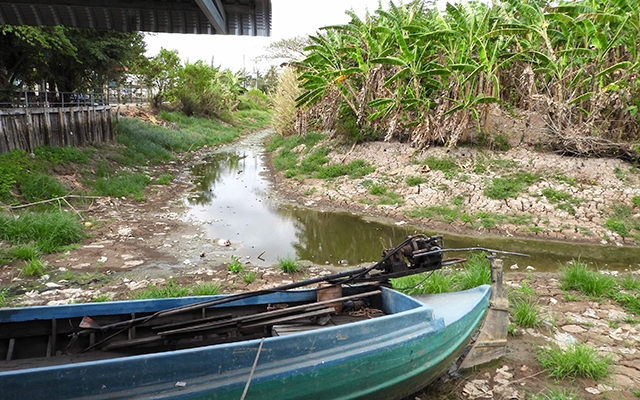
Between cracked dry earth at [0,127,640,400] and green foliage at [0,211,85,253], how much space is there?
26 centimetres

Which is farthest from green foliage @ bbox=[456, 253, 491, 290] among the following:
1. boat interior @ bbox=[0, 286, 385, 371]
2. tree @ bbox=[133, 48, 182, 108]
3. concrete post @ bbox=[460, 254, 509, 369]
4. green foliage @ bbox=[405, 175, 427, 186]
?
tree @ bbox=[133, 48, 182, 108]

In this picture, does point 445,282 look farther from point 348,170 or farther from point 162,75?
point 162,75

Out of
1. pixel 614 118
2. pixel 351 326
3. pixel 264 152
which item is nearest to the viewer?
pixel 351 326

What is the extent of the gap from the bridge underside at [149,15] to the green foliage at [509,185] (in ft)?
18.6

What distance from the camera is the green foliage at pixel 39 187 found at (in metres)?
8.16

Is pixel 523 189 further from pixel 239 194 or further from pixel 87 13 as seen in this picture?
pixel 87 13

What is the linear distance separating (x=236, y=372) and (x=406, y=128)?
996cm

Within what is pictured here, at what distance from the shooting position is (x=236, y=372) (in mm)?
2615

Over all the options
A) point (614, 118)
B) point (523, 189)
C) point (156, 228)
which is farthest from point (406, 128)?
point (156, 228)

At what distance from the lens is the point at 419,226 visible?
872cm

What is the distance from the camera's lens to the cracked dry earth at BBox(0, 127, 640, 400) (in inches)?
151

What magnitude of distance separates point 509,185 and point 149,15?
791 centimetres

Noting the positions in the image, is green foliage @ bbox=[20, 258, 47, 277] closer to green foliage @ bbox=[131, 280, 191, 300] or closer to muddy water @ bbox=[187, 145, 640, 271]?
green foliage @ bbox=[131, 280, 191, 300]

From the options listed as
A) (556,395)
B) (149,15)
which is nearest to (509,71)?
(149,15)
